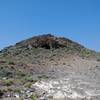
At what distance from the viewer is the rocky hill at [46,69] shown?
21.8 metres

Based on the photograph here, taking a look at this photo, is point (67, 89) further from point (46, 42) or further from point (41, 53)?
point (46, 42)

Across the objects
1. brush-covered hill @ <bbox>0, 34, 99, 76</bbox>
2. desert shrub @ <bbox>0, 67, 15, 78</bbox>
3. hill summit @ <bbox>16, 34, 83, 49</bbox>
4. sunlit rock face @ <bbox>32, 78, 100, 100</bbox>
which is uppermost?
hill summit @ <bbox>16, 34, 83, 49</bbox>

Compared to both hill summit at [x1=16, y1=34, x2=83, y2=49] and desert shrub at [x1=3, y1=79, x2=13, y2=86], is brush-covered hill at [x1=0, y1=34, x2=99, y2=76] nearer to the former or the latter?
hill summit at [x1=16, y1=34, x2=83, y2=49]

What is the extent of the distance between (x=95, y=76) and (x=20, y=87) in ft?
28.3

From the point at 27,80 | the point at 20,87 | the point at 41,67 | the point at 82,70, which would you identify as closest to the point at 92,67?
the point at 82,70

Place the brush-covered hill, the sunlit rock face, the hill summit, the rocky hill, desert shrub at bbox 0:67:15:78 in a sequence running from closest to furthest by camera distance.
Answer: the sunlit rock face
the rocky hill
desert shrub at bbox 0:67:15:78
the brush-covered hill
the hill summit

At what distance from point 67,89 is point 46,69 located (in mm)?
10594

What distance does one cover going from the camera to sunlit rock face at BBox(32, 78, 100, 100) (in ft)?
68.5

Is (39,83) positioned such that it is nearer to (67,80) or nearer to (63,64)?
(67,80)

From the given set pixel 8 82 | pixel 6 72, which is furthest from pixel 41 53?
pixel 8 82

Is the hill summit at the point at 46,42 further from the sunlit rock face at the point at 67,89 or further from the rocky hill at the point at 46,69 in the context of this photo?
the sunlit rock face at the point at 67,89

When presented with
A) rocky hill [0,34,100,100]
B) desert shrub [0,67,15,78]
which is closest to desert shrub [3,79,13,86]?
rocky hill [0,34,100,100]

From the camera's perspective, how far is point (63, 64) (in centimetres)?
3772

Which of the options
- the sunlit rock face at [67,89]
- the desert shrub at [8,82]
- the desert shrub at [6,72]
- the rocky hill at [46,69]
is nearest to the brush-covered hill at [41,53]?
the rocky hill at [46,69]
